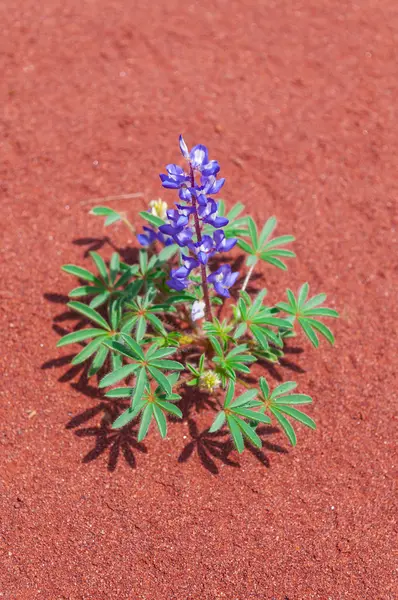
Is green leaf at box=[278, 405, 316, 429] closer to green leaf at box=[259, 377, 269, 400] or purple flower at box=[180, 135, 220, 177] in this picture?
green leaf at box=[259, 377, 269, 400]

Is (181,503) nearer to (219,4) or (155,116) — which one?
(155,116)

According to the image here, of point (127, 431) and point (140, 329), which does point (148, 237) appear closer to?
point (140, 329)

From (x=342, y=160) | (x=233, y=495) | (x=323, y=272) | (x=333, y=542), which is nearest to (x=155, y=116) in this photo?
(x=342, y=160)

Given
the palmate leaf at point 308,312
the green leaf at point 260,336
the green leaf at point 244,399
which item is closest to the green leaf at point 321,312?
the palmate leaf at point 308,312

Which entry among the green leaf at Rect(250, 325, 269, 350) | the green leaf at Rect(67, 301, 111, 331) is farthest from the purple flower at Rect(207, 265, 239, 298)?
the green leaf at Rect(67, 301, 111, 331)

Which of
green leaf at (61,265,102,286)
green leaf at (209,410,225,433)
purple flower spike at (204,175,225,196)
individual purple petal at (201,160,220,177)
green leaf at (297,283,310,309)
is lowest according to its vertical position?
green leaf at (61,265,102,286)

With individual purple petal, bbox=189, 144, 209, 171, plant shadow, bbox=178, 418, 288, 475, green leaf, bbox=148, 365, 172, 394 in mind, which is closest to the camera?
individual purple petal, bbox=189, 144, 209, 171

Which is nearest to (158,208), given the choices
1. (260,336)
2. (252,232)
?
(252,232)
